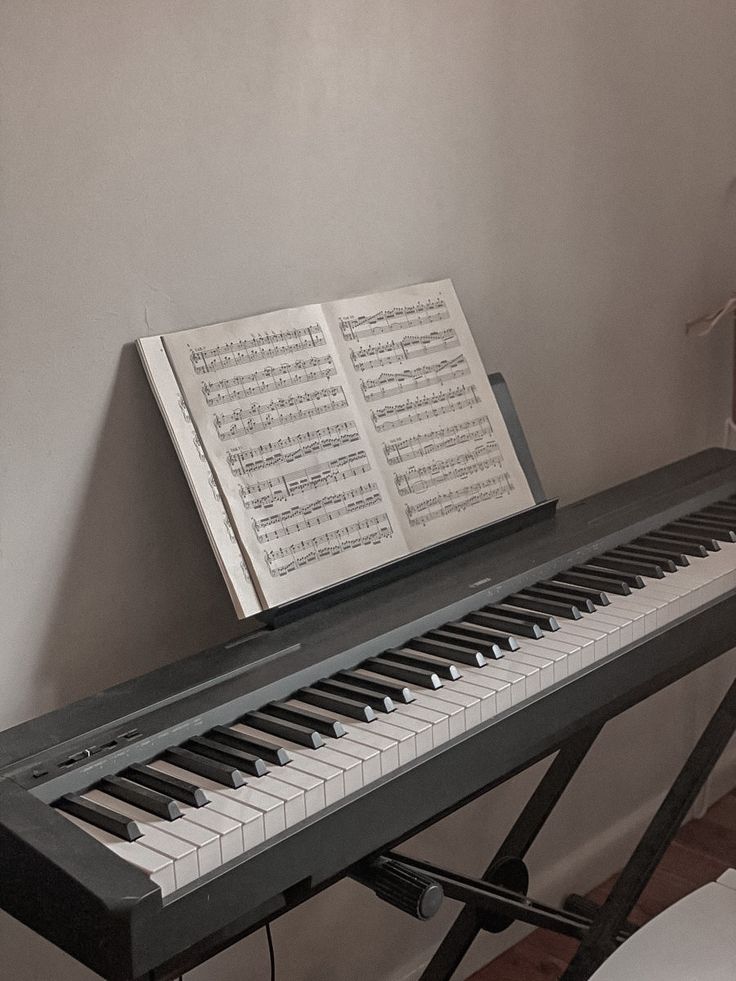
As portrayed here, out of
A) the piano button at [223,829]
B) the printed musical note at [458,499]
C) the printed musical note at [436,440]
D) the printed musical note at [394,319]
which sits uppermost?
the printed musical note at [394,319]

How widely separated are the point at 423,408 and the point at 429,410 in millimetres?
12

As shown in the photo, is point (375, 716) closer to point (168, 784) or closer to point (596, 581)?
point (168, 784)

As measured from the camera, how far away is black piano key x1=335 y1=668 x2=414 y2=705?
1.50m

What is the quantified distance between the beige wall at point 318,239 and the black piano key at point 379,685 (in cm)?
40

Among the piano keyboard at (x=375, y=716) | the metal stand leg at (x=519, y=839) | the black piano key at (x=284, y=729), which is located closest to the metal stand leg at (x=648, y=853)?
the metal stand leg at (x=519, y=839)

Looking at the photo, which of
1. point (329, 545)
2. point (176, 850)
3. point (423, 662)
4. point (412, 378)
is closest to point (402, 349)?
point (412, 378)

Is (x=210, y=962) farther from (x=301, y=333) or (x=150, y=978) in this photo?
(x=301, y=333)

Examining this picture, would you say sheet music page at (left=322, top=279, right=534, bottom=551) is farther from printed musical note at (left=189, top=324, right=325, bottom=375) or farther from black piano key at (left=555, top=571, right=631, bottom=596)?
black piano key at (left=555, top=571, right=631, bottom=596)

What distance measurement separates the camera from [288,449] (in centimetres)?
182

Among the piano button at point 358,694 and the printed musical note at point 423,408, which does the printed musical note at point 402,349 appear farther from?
the piano button at point 358,694

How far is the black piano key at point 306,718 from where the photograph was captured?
1408 millimetres

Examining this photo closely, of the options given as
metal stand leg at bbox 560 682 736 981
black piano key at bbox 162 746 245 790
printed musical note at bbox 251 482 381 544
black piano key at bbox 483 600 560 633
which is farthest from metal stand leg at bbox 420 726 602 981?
black piano key at bbox 162 746 245 790

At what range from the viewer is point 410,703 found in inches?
58.6

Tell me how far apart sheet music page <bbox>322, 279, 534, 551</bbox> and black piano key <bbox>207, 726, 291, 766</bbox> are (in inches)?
23.4
